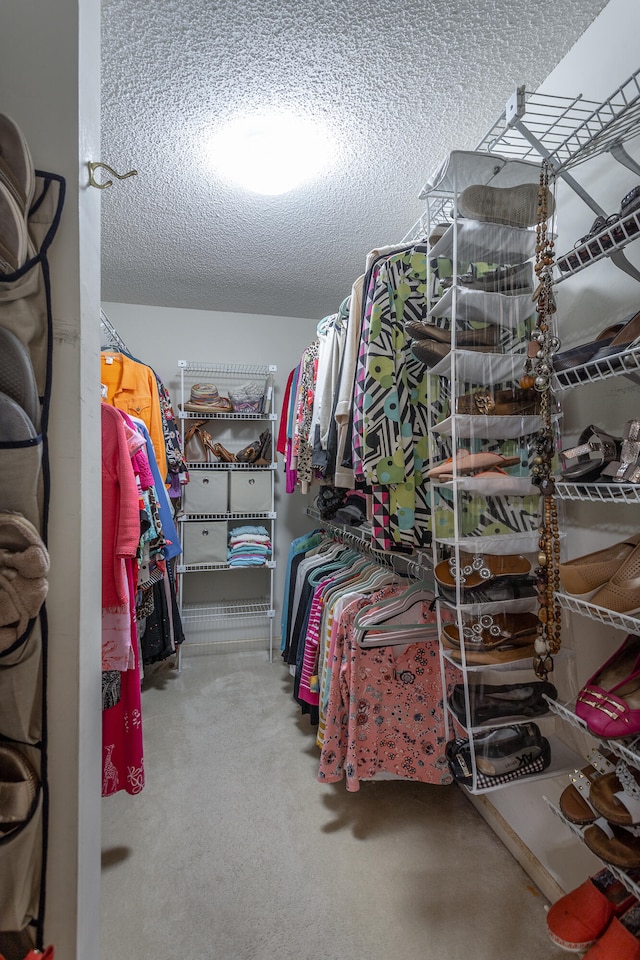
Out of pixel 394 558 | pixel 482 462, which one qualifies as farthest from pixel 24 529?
pixel 394 558

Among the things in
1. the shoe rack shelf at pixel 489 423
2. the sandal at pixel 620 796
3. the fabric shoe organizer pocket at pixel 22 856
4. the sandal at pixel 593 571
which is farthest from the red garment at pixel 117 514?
the sandal at pixel 620 796

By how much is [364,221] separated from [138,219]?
1.10m

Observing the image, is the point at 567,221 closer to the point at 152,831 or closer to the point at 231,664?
the point at 152,831

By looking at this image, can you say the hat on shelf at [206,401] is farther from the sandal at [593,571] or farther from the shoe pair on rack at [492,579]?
the sandal at [593,571]

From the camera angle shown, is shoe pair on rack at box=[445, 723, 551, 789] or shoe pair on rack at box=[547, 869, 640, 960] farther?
shoe pair on rack at box=[445, 723, 551, 789]

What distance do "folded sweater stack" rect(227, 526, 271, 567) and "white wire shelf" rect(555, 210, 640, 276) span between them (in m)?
2.63

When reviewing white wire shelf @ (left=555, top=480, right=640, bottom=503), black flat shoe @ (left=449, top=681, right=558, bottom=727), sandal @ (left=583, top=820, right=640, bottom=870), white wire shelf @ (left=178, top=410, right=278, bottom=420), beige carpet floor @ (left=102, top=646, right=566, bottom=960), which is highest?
white wire shelf @ (left=178, top=410, right=278, bottom=420)

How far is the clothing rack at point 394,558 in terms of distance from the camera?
5.96 ft

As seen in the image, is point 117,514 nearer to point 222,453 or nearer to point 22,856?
point 22,856

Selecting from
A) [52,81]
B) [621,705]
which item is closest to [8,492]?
[52,81]

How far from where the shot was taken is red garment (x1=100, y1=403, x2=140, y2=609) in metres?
1.39

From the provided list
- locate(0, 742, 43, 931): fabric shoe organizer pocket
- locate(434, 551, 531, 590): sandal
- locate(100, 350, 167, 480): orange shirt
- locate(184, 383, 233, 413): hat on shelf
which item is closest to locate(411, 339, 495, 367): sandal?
locate(434, 551, 531, 590): sandal

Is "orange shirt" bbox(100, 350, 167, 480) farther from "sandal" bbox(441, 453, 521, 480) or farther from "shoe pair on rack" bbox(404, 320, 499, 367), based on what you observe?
"sandal" bbox(441, 453, 521, 480)

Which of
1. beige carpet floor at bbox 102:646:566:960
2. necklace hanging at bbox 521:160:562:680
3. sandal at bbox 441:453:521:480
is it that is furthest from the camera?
beige carpet floor at bbox 102:646:566:960
